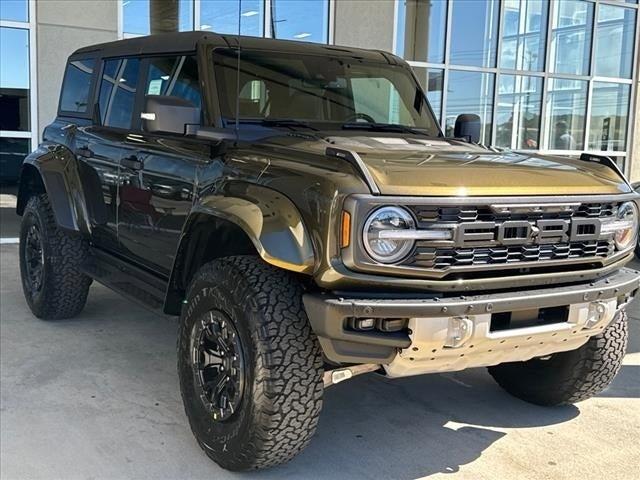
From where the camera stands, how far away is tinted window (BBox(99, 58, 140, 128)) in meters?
4.39

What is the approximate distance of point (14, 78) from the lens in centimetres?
840

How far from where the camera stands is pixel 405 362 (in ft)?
8.91

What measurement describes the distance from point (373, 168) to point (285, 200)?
1.23ft

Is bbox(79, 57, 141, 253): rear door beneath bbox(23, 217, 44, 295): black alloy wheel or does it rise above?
above

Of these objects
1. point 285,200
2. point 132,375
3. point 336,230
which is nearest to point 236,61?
point 285,200

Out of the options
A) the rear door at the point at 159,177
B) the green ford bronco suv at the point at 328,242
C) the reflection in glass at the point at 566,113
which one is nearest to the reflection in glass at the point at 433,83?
the reflection in glass at the point at 566,113

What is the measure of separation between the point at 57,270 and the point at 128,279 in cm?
97

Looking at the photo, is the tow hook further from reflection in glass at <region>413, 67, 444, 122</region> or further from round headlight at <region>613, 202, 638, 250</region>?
reflection in glass at <region>413, 67, 444, 122</region>

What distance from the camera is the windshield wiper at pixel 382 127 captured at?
156 inches

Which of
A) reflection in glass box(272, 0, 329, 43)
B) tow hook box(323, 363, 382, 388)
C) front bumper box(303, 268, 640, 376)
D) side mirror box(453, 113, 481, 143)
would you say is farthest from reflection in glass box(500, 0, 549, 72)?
tow hook box(323, 363, 382, 388)

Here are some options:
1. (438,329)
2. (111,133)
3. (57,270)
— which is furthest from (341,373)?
(57,270)

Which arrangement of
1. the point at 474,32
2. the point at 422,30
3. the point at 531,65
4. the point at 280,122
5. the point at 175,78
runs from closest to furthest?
1. the point at 280,122
2. the point at 175,78
3. the point at 422,30
4. the point at 474,32
5. the point at 531,65

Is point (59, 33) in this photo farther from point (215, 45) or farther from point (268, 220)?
point (268, 220)

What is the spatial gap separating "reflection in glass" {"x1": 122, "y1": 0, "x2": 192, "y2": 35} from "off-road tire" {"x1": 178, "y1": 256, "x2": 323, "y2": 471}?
6.73 m
